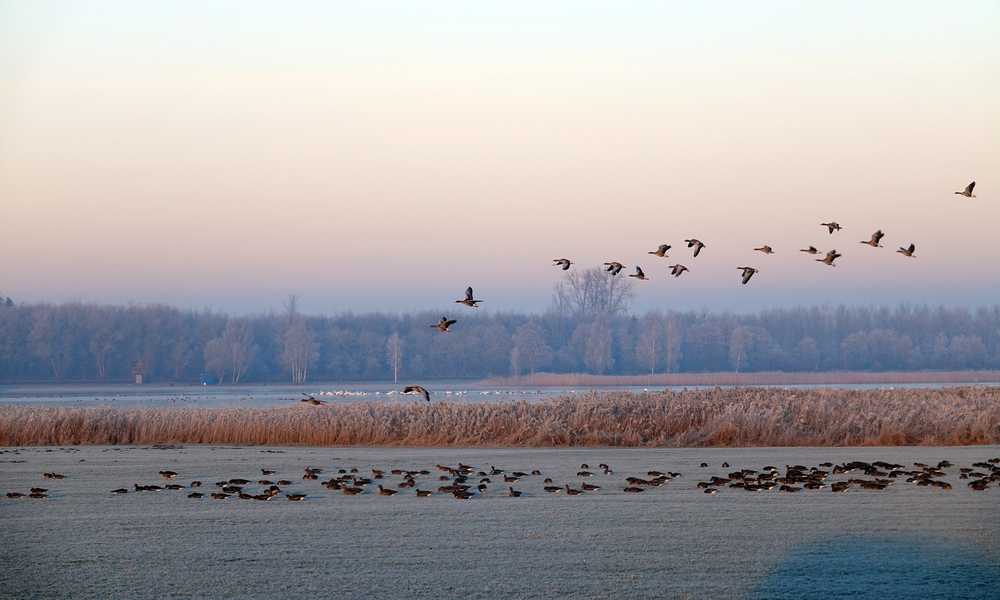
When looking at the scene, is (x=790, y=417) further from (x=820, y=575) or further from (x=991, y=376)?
(x=991, y=376)

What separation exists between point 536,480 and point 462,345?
395 feet

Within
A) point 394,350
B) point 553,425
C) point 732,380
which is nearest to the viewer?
point 553,425

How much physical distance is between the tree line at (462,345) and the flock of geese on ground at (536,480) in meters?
99.9

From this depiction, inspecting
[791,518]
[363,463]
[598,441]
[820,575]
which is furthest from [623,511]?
[598,441]

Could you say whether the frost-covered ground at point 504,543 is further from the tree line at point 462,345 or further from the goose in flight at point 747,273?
the tree line at point 462,345

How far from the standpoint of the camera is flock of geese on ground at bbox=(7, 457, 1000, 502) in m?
22.3

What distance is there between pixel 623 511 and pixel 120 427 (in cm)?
2352

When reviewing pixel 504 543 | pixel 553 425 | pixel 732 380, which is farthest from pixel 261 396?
pixel 504 543

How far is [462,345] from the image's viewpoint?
145 meters

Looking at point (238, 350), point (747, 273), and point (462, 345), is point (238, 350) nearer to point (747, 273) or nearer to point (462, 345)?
point (462, 345)

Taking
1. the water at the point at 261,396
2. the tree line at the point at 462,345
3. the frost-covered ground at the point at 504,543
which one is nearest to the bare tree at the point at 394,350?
the tree line at the point at 462,345

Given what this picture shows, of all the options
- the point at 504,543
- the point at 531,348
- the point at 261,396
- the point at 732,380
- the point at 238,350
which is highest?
the point at 531,348

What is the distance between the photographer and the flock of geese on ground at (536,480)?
878 inches

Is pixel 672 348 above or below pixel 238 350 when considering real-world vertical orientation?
above
